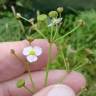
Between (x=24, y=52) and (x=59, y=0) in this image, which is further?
(x=59, y=0)

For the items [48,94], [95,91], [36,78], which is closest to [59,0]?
[95,91]

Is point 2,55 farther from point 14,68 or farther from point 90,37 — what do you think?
point 90,37

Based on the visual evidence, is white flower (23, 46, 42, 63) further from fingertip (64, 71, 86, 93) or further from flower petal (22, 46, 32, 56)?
fingertip (64, 71, 86, 93)

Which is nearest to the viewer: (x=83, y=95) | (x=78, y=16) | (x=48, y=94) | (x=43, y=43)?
(x=48, y=94)

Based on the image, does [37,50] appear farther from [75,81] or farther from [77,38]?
[77,38]

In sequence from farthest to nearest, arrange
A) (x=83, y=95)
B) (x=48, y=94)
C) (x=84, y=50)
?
(x=84, y=50) → (x=83, y=95) → (x=48, y=94)

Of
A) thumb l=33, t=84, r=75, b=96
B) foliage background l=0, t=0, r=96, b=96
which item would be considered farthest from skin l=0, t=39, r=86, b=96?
foliage background l=0, t=0, r=96, b=96

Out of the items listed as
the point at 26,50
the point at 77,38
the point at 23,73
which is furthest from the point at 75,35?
the point at 26,50

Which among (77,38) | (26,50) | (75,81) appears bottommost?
(77,38)
